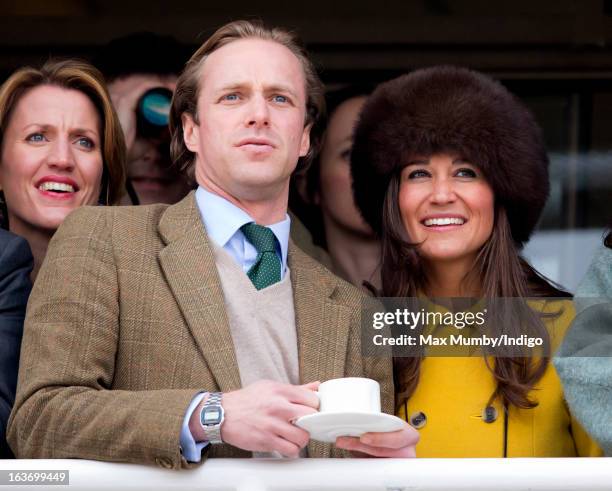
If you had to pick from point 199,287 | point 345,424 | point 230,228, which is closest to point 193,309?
point 199,287

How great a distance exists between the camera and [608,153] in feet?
13.1

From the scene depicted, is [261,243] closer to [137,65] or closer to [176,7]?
[137,65]

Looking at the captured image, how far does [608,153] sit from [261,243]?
169 cm

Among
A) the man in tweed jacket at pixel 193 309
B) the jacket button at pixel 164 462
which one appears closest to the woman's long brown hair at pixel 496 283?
the man in tweed jacket at pixel 193 309

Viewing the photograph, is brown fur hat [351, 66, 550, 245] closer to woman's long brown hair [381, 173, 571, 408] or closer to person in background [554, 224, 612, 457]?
woman's long brown hair [381, 173, 571, 408]

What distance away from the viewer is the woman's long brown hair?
106 inches

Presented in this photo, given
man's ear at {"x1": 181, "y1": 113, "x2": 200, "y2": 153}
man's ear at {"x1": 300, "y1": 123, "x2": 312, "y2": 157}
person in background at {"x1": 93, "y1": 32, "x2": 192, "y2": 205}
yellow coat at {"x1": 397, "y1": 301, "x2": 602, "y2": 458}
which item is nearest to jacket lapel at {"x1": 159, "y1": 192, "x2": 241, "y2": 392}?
man's ear at {"x1": 181, "y1": 113, "x2": 200, "y2": 153}

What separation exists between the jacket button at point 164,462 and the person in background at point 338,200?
4.89 feet

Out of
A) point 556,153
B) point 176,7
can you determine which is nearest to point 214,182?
point 176,7

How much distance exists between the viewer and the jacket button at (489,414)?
2.66m

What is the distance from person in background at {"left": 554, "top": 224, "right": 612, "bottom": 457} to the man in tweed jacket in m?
0.36

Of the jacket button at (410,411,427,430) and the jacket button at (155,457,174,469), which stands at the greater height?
the jacket button at (410,411,427,430)

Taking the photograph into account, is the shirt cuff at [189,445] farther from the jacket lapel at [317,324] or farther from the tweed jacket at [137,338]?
Answer: the jacket lapel at [317,324]

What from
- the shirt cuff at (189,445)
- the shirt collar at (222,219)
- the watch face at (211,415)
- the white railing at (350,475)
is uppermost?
the shirt collar at (222,219)
